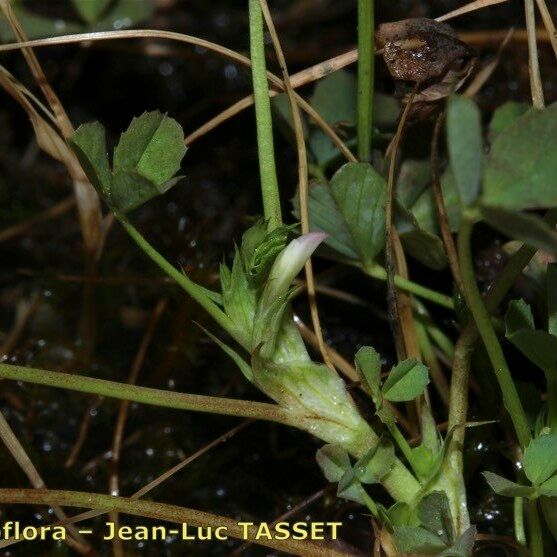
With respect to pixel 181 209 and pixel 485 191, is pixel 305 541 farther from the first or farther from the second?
pixel 181 209

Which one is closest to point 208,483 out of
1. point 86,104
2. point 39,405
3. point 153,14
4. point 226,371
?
point 226,371

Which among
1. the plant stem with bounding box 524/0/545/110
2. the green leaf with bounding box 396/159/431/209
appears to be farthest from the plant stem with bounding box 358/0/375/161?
the plant stem with bounding box 524/0/545/110

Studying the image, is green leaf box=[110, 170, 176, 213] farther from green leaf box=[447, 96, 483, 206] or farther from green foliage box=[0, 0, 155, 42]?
green foliage box=[0, 0, 155, 42]

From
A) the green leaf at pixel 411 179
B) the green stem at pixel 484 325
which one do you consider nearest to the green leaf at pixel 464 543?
the green stem at pixel 484 325

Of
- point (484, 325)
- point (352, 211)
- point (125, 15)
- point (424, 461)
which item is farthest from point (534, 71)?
point (125, 15)

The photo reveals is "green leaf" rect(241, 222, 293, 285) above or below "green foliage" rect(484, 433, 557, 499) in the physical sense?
above
